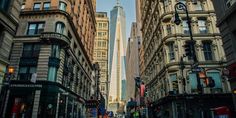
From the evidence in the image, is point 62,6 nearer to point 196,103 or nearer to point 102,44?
point 196,103

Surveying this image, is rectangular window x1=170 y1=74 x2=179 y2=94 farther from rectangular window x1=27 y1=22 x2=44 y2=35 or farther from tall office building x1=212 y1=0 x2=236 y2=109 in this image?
rectangular window x1=27 y1=22 x2=44 y2=35

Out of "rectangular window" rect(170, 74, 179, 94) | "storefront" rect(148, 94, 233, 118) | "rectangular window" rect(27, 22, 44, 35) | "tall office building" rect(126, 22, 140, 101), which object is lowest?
"storefront" rect(148, 94, 233, 118)

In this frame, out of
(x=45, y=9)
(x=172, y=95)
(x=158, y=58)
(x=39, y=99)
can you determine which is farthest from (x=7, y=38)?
(x=158, y=58)

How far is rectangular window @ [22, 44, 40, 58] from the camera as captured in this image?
3022 cm

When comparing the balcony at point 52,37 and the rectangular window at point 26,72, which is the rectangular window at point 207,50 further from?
the rectangular window at point 26,72

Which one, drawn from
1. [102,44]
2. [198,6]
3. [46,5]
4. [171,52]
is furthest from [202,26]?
[102,44]

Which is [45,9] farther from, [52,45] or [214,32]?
[214,32]

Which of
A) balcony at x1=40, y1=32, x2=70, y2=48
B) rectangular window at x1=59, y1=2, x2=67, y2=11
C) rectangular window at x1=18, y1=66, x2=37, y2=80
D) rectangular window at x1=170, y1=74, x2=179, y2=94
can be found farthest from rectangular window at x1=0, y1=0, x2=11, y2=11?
rectangular window at x1=170, y1=74, x2=179, y2=94

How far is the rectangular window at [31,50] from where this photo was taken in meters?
30.2

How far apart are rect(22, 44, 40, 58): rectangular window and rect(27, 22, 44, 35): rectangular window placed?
2.37m

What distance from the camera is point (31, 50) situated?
3064 centimetres

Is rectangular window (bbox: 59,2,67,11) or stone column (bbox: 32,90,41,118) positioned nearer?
stone column (bbox: 32,90,41,118)

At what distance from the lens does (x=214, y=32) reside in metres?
33.5

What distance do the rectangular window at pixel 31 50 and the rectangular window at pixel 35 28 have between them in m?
2.37
